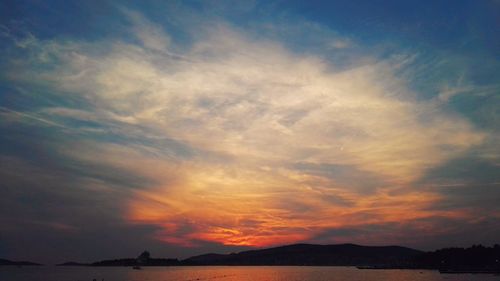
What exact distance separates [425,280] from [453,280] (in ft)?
42.1

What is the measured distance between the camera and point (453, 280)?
616 ft

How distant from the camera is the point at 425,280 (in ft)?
648
